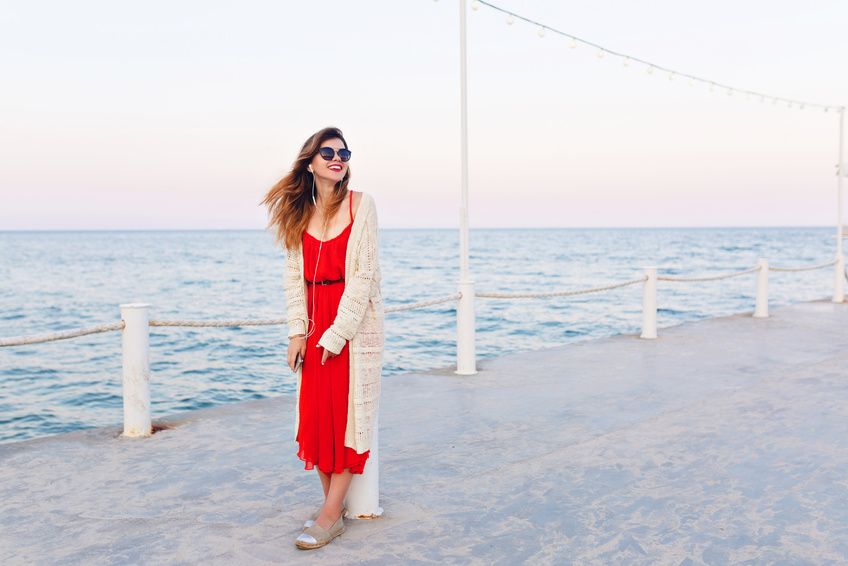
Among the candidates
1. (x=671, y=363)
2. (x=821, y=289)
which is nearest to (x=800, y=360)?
(x=671, y=363)

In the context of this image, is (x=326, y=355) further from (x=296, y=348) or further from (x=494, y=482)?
(x=494, y=482)

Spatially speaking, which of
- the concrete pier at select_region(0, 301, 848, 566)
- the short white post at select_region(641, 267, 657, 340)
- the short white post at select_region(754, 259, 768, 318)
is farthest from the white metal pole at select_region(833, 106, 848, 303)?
the concrete pier at select_region(0, 301, 848, 566)

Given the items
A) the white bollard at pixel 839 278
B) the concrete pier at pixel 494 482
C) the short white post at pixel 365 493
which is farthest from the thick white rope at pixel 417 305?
the white bollard at pixel 839 278

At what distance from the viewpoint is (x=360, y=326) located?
2.92 metres

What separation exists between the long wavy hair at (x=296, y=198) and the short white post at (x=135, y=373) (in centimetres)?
201

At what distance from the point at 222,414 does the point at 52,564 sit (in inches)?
97.7

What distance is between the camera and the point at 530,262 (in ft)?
188

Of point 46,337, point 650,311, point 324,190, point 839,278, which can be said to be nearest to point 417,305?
point 46,337

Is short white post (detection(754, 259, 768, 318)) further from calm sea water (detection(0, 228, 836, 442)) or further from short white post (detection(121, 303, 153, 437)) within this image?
short white post (detection(121, 303, 153, 437))

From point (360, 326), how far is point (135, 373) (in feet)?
7.92

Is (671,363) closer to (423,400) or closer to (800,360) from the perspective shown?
(800,360)

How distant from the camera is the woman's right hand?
9.72 ft

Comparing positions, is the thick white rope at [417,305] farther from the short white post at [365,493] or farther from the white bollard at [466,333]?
the short white post at [365,493]

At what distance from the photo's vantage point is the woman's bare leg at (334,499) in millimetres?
2941
